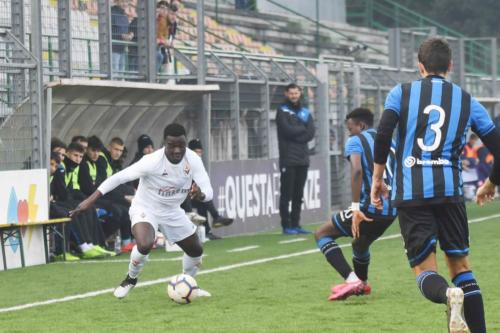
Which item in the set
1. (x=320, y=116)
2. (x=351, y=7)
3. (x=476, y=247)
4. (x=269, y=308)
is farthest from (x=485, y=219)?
(x=351, y=7)

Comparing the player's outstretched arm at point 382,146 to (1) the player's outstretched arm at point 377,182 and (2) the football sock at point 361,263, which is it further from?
(2) the football sock at point 361,263

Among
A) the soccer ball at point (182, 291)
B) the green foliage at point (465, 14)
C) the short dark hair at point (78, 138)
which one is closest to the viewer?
the soccer ball at point (182, 291)

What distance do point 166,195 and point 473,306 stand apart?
455 cm

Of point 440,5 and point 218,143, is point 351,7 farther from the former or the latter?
point 218,143

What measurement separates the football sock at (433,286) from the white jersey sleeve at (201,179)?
12.5 feet

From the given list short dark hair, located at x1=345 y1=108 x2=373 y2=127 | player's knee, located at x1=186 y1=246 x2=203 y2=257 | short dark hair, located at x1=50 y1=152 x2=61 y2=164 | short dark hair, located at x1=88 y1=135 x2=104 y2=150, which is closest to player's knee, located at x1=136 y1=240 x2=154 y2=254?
player's knee, located at x1=186 y1=246 x2=203 y2=257

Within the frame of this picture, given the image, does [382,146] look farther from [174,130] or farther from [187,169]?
[187,169]

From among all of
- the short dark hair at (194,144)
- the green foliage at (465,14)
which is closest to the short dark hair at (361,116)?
the short dark hair at (194,144)

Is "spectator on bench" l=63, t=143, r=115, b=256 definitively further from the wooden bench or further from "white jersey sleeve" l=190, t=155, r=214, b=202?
"white jersey sleeve" l=190, t=155, r=214, b=202

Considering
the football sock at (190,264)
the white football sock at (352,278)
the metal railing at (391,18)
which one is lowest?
the white football sock at (352,278)

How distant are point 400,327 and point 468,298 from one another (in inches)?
60.6

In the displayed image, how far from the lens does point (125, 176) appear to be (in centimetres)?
1099

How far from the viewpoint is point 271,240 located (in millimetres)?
18000

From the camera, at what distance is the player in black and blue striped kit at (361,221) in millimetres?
10508
